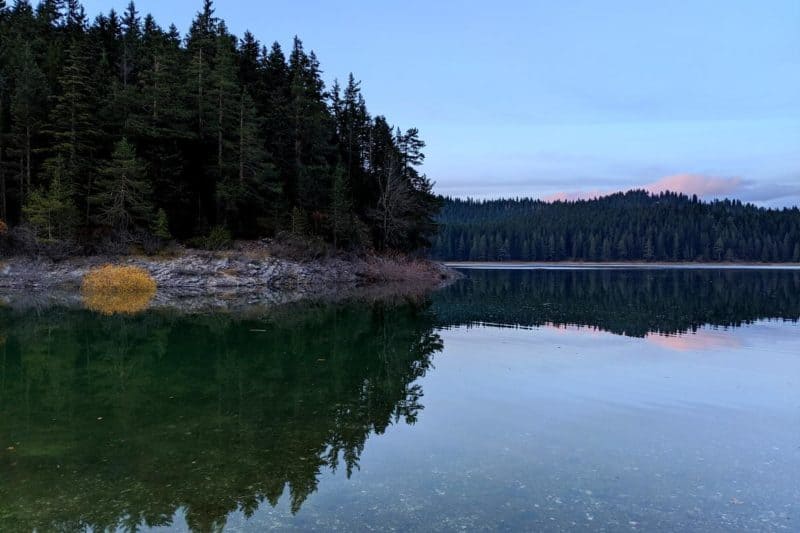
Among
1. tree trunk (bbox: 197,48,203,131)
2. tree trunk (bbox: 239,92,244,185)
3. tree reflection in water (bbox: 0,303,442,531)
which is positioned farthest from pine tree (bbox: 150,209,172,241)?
tree reflection in water (bbox: 0,303,442,531)

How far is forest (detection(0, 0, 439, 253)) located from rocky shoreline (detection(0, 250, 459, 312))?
74.2 inches

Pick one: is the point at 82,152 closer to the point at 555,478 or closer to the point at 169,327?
the point at 169,327

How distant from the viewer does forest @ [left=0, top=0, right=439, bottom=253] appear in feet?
155

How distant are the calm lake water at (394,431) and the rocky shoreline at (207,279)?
16.7 m

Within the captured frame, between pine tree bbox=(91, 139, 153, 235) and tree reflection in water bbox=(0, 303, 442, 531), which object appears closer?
tree reflection in water bbox=(0, 303, 442, 531)

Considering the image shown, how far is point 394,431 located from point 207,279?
39.4 metres

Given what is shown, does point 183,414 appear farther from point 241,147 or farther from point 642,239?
point 642,239

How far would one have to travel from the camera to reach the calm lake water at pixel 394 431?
7.81 meters

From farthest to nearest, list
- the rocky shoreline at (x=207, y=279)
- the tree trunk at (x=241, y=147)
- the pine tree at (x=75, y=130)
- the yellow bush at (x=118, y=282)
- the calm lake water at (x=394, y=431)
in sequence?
the tree trunk at (x=241, y=147) < the pine tree at (x=75, y=130) < the yellow bush at (x=118, y=282) < the rocky shoreline at (x=207, y=279) < the calm lake water at (x=394, y=431)

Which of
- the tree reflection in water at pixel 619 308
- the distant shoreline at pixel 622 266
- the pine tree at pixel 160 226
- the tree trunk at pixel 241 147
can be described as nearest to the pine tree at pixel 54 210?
the pine tree at pixel 160 226

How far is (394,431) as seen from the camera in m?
11.6

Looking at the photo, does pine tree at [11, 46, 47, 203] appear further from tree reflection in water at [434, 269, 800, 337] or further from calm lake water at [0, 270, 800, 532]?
tree reflection in water at [434, 269, 800, 337]

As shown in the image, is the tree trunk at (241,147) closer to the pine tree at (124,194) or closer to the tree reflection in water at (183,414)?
the pine tree at (124,194)

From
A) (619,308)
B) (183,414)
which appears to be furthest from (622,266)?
(183,414)
